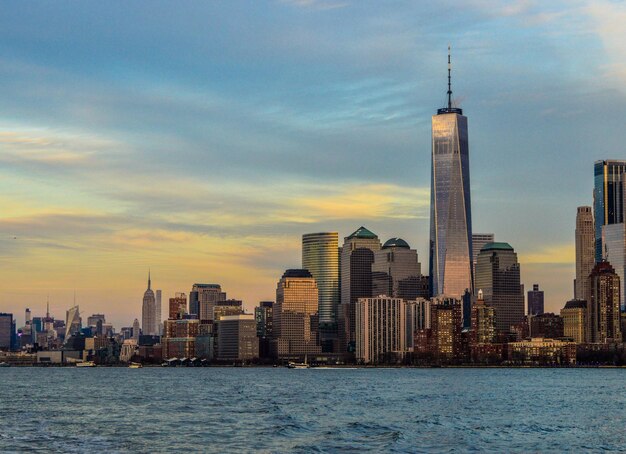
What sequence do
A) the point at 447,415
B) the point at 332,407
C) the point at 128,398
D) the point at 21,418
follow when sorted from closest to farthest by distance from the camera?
1. the point at 21,418
2. the point at 447,415
3. the point at 332,407
4. the point at 128,398

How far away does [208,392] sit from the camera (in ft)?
570

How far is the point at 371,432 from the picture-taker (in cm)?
9781

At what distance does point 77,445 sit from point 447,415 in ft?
153

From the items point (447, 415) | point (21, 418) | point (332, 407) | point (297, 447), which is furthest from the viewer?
point (332, 407)

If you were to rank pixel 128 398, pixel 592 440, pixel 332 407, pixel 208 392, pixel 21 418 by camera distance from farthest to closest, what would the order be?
pixel 208 392 < pixel 128 398 < pixel 332 407 < pixel 21 418 < pixel 592 440

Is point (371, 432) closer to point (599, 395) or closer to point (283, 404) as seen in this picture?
point (283, 404)

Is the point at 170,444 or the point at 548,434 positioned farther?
the point at 548,434

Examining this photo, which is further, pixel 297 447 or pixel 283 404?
pixel 283 404

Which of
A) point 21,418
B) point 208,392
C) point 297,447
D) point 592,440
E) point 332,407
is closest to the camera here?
point 297,447

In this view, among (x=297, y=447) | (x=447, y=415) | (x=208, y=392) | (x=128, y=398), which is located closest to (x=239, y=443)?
(x=297, y=447)

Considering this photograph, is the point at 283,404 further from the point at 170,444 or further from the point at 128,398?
the point at 170,444

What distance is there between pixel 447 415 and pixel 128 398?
50133mm

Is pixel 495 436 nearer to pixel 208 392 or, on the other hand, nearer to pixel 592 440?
pixel 592 440

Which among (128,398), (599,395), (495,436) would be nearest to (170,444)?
(495,436)
